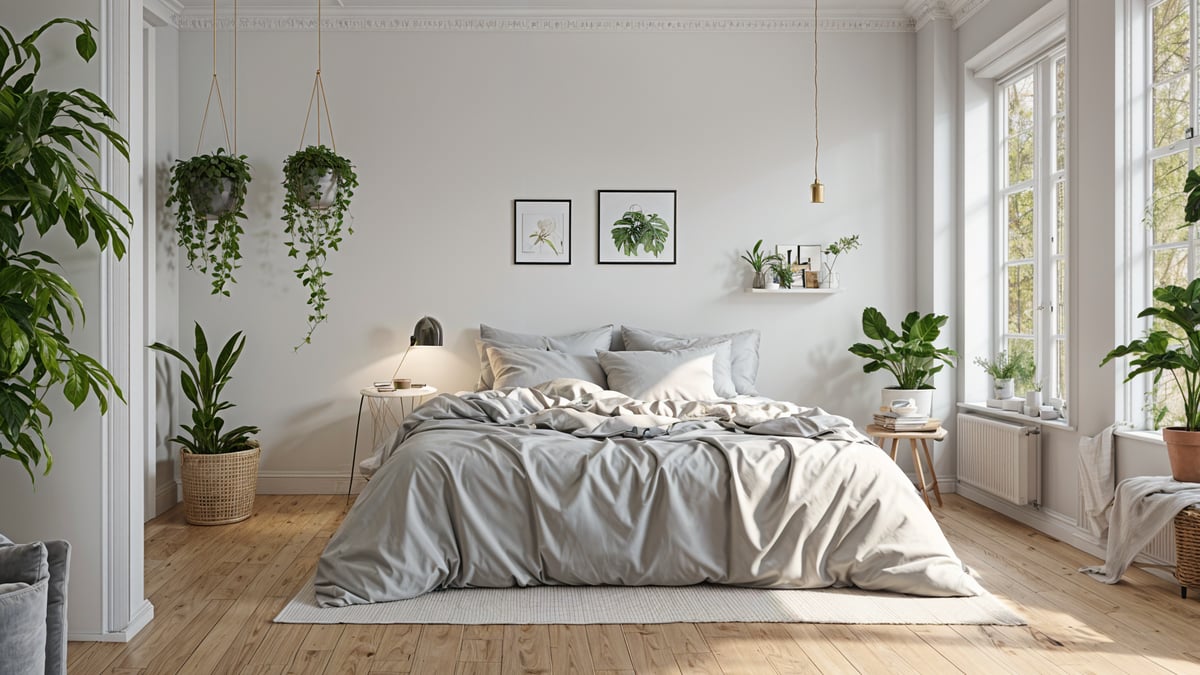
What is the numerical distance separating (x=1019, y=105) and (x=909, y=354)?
156 centimetres

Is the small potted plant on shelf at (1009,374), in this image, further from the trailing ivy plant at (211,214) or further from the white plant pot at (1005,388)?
the trailing ivy plant at (211,214)

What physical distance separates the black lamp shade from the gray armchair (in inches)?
126

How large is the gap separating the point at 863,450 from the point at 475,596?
1663mm

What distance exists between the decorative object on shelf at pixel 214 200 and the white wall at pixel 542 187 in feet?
0.30

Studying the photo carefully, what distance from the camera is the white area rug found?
3146mm

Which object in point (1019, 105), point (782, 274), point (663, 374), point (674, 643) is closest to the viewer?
point (674, 643)

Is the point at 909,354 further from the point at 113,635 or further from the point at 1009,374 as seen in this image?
the point at 113,635

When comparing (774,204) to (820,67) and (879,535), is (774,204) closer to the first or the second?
(820,67)

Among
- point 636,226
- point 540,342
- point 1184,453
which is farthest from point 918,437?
point 540,342

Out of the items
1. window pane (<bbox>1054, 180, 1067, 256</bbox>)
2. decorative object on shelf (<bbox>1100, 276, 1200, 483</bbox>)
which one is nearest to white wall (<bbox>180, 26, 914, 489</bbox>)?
window pane (<bbox>1054, 180, 1067, 256</bbox>)

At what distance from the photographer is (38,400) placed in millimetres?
2674

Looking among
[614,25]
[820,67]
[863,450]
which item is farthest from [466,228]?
[863,450]

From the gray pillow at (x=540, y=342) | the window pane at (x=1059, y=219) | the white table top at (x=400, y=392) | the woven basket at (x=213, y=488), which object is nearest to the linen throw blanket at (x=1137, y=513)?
the window pane at (x=1059, y=219)

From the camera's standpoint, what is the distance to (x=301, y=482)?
18.0 ft
